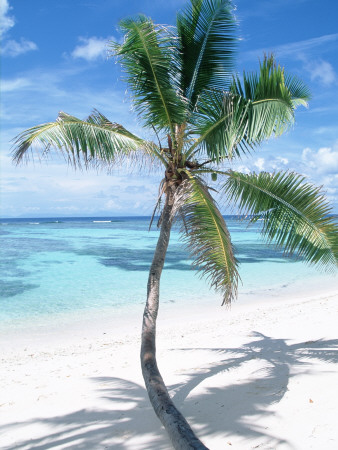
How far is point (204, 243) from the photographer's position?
432 centimetres

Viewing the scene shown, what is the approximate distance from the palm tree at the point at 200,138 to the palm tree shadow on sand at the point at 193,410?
0.53 m

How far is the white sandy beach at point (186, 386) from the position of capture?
3611 mm

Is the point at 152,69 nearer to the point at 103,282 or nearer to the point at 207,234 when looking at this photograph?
the point at 207,234

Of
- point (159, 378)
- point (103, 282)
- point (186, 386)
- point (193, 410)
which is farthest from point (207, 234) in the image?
point (103, 282)

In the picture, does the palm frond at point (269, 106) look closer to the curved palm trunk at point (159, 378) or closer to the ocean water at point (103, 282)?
the curved palm trunk at point (159, 378)

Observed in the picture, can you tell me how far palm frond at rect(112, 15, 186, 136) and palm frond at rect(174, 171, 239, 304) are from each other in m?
0.84

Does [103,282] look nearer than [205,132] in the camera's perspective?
No

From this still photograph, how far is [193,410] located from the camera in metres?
4.16

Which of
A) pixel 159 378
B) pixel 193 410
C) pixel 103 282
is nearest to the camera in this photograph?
pixel 159 378

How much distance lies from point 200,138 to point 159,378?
102 inches

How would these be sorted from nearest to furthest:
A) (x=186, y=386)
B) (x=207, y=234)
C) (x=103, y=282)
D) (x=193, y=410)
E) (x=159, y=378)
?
(x=159, y=378) < (x=193, y=410) < (x=207, y=234) < (x=186, y=386) < (x=103, y=282)

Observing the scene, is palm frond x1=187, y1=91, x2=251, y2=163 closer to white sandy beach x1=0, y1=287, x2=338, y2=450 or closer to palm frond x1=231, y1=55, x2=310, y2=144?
palm frond x1=231, y1=55, x2=310, y2=144

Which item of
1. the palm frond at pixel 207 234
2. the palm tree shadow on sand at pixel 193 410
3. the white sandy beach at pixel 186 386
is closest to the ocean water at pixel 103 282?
the white sandy beach at pixel 186 386

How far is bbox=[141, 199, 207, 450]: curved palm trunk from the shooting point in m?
3.00
